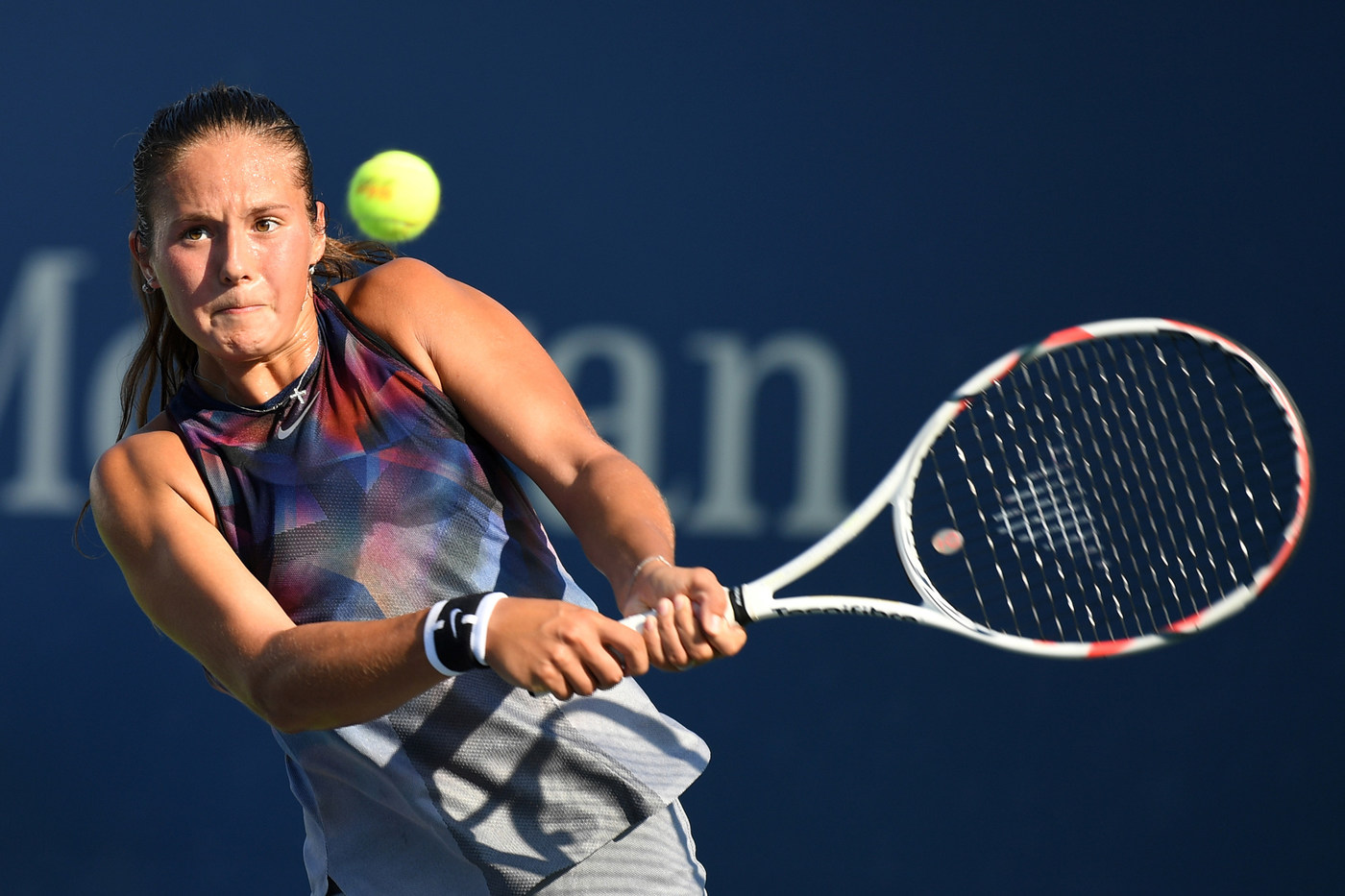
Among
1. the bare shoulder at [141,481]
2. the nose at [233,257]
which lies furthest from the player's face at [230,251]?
the bare shoulder at [141,481]

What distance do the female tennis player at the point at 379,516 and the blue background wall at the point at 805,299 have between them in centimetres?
140

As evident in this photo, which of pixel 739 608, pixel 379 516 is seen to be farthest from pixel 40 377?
pixel 739 608

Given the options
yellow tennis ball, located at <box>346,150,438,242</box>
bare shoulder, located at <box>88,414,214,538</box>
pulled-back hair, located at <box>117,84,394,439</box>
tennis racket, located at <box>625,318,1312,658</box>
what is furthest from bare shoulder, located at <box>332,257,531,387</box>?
yellow tennis ball, located at <box>346,150,438,242</box>

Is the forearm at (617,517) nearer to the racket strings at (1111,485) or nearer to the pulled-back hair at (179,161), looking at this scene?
the pulled-back hair at (179,161)

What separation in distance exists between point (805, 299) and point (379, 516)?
161 cm

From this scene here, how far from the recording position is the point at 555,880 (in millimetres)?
1462

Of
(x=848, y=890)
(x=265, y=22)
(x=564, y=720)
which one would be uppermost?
(x=265, y=22)

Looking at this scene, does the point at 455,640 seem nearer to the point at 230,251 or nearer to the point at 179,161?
the point at 230,251

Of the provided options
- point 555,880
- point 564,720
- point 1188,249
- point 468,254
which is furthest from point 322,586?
point 1188,249

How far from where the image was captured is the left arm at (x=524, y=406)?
142cm

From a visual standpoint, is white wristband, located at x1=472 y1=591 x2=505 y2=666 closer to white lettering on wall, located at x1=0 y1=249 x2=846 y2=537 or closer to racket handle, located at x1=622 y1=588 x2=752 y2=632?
racket handle, located at x1=622 y1=588 x2=752 y2=632

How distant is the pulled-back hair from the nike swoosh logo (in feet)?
0.52

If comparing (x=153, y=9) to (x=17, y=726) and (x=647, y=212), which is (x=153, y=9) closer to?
(x=647, y=212)

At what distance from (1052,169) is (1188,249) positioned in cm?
33
